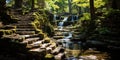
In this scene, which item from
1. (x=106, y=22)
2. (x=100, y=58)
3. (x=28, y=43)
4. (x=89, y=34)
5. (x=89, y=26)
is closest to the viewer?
(x=28, y=43)

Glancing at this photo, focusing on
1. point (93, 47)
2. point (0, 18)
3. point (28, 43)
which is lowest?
point (93, 47)

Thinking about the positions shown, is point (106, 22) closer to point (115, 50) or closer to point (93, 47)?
point (93, 47)

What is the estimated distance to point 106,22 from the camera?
1747 cm

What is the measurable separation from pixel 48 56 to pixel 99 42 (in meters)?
7.39

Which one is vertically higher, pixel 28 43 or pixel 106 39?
pixel 28 43

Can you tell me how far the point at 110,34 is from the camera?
15.3m

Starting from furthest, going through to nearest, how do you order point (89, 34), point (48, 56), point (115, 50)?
point (89, 34) → point (115, 50) → point (48, 56)

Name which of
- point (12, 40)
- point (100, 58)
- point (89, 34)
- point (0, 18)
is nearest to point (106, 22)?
point (89, 34)

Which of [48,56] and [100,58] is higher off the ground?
[48,56]

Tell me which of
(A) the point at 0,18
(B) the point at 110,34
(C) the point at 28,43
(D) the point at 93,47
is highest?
(A) the point at 0,18

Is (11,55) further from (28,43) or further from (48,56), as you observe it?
(48,56)

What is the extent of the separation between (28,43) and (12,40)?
33.2 inches

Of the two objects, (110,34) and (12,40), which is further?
(110,34)

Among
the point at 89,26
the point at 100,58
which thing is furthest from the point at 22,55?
the point at 89,26
